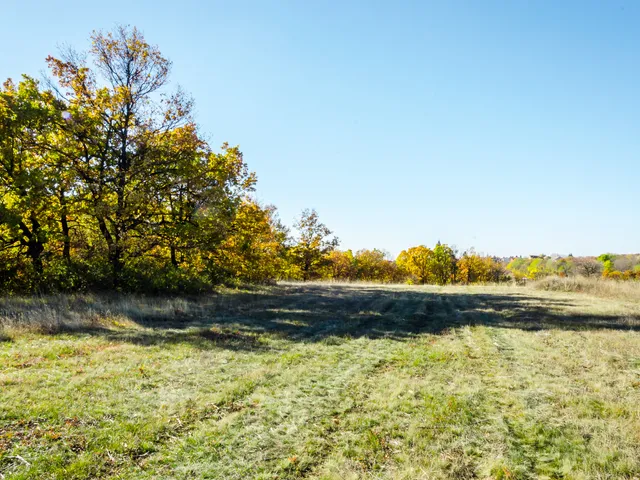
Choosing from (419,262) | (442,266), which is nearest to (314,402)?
(419,262)

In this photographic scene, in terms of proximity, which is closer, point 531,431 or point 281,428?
point 531,431

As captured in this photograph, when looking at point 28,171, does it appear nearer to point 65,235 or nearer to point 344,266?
point 65,235

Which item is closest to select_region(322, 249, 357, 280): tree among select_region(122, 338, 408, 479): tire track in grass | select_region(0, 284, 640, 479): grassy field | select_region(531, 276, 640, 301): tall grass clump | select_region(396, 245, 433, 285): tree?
select_region(396, 245, 433, 285): tree

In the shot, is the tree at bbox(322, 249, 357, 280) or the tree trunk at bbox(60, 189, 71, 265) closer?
the tree trunk at bbox(60, 189, 71, 265)

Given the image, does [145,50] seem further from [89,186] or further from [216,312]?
[216,312]

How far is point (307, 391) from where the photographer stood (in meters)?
6.29

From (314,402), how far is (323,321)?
7466mm

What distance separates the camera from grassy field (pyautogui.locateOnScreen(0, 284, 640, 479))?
4.09 m

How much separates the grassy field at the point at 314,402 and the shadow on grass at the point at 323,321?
171 millimetres

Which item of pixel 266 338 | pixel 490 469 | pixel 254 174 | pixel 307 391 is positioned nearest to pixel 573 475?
pixel 490 469

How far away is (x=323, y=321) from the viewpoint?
43.4 ft

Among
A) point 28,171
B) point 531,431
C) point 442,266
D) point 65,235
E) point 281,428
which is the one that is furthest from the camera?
point 442,266

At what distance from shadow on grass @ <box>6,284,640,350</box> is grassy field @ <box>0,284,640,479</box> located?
171 mm

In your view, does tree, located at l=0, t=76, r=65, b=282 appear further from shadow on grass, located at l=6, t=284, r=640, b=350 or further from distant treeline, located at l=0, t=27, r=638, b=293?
shadow on grass, located at l=6, t=284, r=640, b=350
